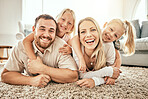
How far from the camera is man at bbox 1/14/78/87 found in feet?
3.33

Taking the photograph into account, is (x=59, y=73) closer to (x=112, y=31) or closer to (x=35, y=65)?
(x=35, y=65)

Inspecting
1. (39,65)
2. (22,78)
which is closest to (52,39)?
(39,65)

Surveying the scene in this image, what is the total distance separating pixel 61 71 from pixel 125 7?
16.2 feet

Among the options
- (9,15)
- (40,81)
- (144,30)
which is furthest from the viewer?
(9,15)

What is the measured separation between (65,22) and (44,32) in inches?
18.9

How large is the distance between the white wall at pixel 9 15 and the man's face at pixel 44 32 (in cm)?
364

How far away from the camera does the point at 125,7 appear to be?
5.17 meters

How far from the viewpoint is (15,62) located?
1.10 meters

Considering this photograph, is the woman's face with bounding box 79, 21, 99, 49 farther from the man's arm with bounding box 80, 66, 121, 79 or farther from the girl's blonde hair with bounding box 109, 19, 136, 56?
the girl's blonde hair with bounding box 109, 19, 136, 56

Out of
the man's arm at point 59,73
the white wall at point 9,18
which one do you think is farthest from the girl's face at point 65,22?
the white wall at point 9,18

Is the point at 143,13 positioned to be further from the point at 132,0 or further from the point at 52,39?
the point at 52,39

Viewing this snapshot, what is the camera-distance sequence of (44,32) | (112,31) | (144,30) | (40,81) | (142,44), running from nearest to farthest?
(40,81) < (44,32) < (112,31) < (142,44) < (144,30)

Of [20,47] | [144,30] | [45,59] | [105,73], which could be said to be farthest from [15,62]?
[144,30]

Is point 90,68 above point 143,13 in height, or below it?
below
